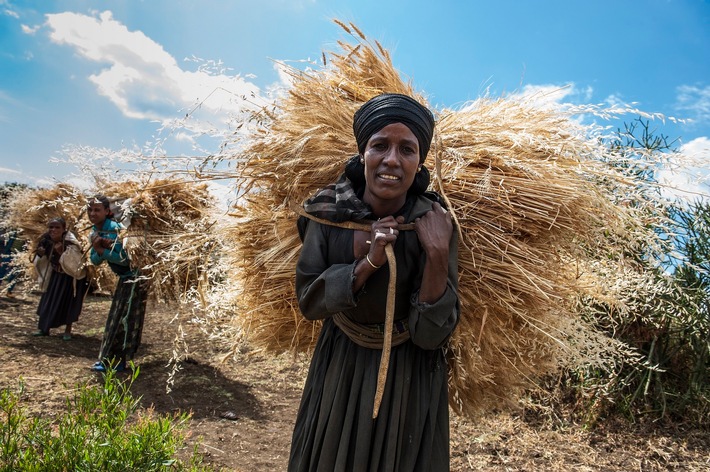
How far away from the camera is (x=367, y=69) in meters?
2.16

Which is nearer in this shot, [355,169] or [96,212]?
[355,169]

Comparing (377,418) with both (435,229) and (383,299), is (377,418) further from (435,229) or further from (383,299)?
(435,229)

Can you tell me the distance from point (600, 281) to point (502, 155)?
971 mm

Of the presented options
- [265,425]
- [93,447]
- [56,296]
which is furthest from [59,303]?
[93,447]

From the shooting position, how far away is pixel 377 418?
161cm

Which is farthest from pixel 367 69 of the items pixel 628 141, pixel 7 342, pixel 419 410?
pixel 7 342

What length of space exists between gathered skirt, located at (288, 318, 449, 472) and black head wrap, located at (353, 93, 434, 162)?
0.70m

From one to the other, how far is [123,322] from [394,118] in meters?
4.51

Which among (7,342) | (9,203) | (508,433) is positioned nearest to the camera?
(508,433)

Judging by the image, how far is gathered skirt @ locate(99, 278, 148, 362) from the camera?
Answer: 16.8ft

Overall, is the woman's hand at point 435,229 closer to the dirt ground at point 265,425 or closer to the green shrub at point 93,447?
the dirt ground at point 265,425

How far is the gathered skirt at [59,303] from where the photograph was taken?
6.60 metres

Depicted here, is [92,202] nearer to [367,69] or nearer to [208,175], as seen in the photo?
[208,175]

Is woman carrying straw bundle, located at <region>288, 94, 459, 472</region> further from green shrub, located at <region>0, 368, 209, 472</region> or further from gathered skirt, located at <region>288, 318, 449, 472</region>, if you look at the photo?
green shrub, located at <region>0, 368, 209, 472</region>
